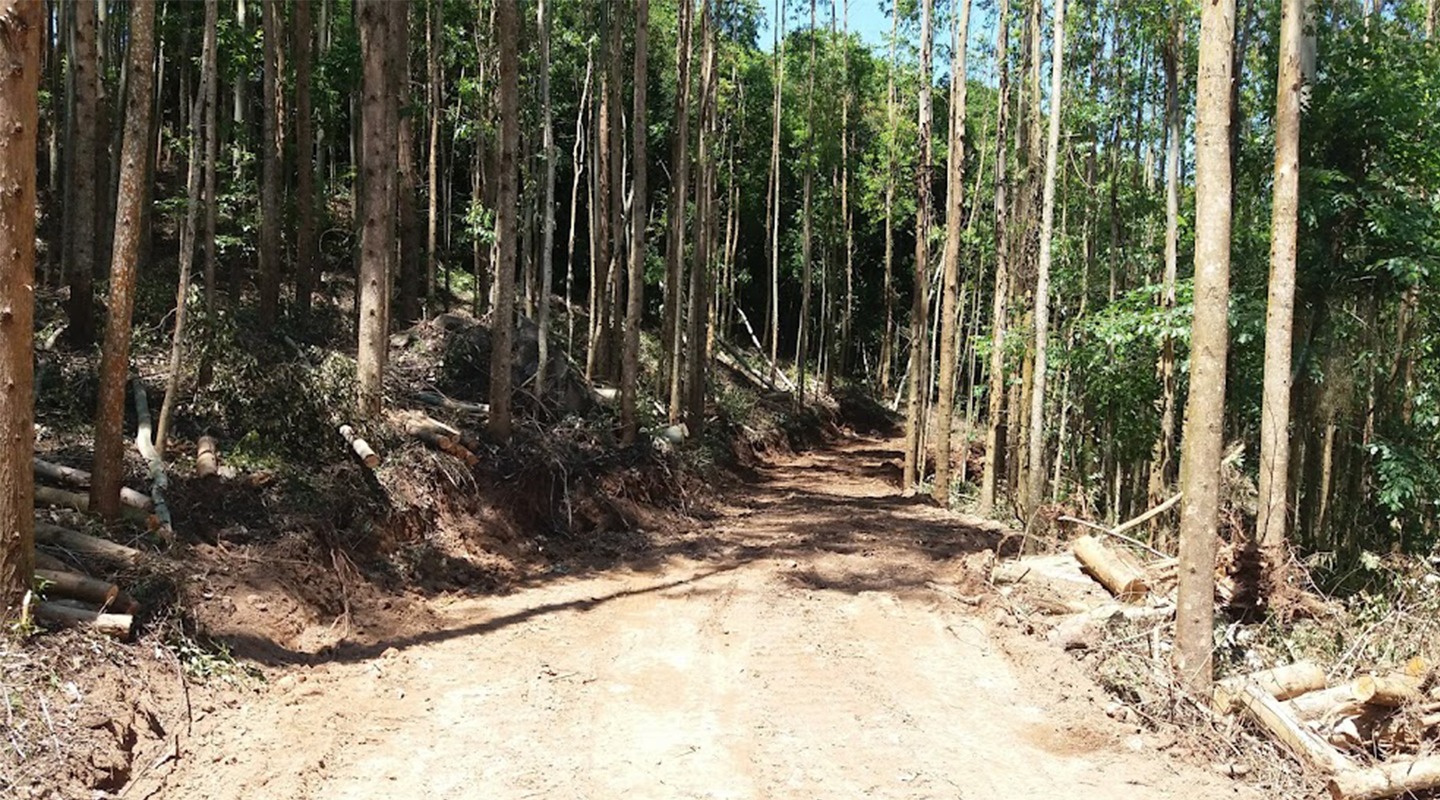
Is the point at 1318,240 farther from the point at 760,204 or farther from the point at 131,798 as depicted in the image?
the point at 760,204

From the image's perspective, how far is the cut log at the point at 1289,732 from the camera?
20.6 feet

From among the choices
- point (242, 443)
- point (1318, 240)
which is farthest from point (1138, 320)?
point (242, 443)

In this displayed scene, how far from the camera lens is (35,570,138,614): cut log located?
6.30 meters

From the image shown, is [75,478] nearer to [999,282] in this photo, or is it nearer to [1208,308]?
[1208,308]

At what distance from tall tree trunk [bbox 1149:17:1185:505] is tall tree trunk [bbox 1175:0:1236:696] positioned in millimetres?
7055

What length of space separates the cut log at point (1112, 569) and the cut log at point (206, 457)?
7.82 m

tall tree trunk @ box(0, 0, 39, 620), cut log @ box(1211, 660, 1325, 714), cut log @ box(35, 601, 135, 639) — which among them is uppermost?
tall tree trunk @ box(0, 0, 39, 620)

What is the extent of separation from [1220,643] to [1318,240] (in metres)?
6.10

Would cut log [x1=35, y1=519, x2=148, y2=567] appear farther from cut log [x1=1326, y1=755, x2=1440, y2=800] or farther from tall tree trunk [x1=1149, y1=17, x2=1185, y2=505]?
tall tree trunk [x1=1149, y1=17, x2=1185, y2=505]

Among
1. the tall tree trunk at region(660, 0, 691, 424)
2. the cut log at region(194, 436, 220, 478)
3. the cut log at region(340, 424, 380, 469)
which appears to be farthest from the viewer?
the tall tree trunk at region(660, 0, 691, 424)

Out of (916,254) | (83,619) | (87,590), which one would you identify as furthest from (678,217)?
(83,619)

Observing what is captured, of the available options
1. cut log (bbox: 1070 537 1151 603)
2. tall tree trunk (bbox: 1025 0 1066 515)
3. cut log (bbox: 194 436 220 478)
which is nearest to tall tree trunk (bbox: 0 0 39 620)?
cut log (bbox: 194 436 220 478)

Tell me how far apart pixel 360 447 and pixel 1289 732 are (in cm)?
838

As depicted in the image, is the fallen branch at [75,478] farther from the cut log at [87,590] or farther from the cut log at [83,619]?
the cut log at [83,619]
